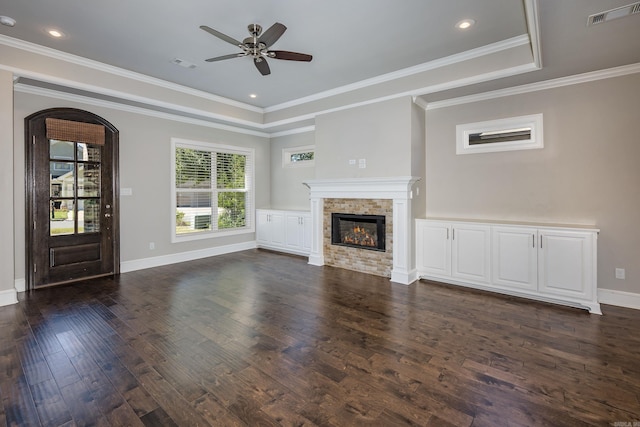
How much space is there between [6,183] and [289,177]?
471 centimetres

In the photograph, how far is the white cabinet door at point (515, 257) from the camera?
150 inches

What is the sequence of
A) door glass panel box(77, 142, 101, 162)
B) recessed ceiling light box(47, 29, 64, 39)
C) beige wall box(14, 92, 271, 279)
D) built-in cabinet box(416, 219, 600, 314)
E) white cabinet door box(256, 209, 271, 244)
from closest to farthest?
1. recessed ceiling light box(47, 29, 64, 39)
2. built-in cabinet box(416, 219, 600, 314)
3. door glass panel box(77, 142, 101, 162)
4. beige wall box(14, 92, 271, 279)
5. white cabinet door box(256, 209, 271, 244)

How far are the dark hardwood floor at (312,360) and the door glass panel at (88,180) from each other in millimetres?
1553

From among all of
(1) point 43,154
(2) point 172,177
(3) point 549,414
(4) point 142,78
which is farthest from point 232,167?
(3) point 549,414

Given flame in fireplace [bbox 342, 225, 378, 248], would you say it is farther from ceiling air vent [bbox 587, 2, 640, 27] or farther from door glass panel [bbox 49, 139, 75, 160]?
door glass panel [bbox 49, 139, 75, 160]

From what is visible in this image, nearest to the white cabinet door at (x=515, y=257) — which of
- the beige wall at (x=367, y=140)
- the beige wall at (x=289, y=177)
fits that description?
the beige wall at (x=367, y=140)

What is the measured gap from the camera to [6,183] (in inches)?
142

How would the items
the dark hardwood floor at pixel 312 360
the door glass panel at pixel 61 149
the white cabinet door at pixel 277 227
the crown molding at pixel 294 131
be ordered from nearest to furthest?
the dark hardwood floor at pixel 312 360 < the door glass panel at pixel 61 149 < the crown molding at pixel 294 131 < the white cabinet door at pixel 277 227

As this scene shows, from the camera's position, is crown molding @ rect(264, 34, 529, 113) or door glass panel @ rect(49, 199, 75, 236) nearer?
crown molding @ rect(264, 34, 529, 113)

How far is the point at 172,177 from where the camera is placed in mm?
5758

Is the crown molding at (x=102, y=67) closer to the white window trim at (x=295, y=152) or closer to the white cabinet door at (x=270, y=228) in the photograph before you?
the white window trim at (x=295, y=152)

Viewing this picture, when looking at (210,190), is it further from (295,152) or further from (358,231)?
(358,231)

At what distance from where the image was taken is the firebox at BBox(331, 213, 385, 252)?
5.00 m

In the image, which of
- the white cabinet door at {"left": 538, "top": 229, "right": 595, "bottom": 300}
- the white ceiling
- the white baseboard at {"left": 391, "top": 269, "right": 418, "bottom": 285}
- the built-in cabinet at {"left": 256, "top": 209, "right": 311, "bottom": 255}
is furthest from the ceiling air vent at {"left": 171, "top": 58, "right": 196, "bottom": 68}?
the white cabinet door at {"left": 538, "top": 229, "right": 595, "bottom": 300}
